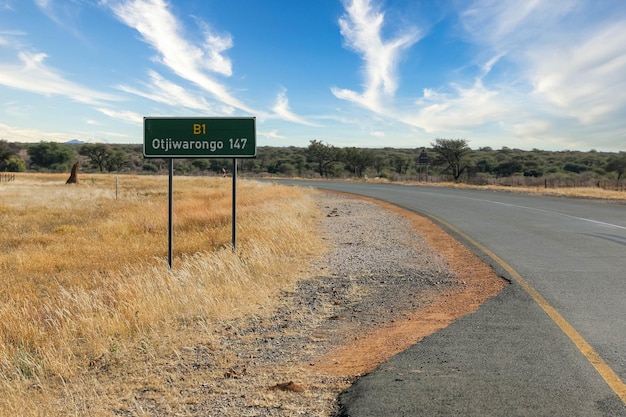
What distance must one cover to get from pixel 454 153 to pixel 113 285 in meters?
55.0

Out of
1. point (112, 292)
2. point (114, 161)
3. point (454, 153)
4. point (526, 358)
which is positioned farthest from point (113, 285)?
point (114, 161)

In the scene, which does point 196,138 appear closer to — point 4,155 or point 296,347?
point 296,347

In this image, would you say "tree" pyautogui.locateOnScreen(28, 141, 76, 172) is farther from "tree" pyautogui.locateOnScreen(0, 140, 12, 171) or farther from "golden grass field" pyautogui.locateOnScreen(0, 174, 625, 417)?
"golden grass field" pyautogui.locateOnScreen(0, 174, 625, 417)

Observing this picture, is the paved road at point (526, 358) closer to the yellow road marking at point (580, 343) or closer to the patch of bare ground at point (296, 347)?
the yellow road marking at point (580, 343)

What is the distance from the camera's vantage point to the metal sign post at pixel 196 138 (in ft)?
26.8

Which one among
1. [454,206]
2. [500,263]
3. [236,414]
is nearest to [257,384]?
[236,414]

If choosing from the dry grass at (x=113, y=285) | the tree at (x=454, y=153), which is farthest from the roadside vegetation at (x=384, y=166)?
the dry grass at (x=113, y=285)

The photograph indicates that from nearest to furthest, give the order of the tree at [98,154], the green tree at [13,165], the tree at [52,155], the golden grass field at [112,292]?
the golden grass field at [112,292], the green tree at [13,165], the tree at [52,155], the tree at [98,154]

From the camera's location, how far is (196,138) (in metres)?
8.35

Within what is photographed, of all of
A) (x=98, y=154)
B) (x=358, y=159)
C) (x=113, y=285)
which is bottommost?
(x=113, y=285)

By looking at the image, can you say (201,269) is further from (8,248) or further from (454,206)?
(454,206)

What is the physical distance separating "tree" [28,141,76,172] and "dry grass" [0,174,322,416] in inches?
3061

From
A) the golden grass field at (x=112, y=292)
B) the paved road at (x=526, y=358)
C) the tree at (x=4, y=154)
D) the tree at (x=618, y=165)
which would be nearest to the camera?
the paved road at (x=526, y=358)

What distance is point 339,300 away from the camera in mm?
6449
